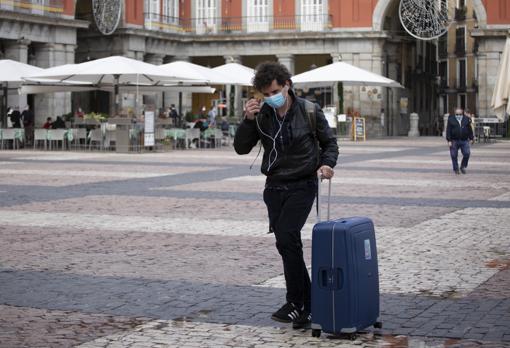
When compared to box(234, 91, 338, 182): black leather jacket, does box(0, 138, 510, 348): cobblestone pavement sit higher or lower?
lower

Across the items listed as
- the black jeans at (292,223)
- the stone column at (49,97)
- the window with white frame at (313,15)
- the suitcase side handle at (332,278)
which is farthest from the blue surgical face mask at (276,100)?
the window with white frame at (313,15)

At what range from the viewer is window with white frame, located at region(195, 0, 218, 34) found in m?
53.8

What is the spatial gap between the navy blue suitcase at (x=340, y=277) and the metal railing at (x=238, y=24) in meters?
44.6

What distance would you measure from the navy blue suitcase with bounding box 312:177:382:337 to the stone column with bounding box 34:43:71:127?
124 feet

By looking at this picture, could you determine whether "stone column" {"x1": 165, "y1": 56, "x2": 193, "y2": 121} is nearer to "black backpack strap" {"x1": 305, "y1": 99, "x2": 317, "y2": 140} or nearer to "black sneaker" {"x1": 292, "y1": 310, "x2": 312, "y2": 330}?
"black backpack strap" {"x1": 305, "y1": 99, "x2": 317, "y2": 140}

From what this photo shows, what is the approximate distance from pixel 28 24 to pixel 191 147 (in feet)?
35.9

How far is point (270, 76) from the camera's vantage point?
636 centimetres

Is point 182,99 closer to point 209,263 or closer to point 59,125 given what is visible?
point 59,125

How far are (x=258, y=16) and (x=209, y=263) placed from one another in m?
44.6

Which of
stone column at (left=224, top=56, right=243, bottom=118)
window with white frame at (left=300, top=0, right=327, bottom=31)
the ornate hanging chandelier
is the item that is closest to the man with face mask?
the ornate hanging chandelier

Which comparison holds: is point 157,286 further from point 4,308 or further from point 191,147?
point 191,147

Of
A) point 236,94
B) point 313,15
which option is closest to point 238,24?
point 236,94

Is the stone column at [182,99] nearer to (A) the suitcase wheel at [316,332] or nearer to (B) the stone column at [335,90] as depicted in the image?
(B) the stone column at [335,90]

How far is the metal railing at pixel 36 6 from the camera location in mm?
40562
